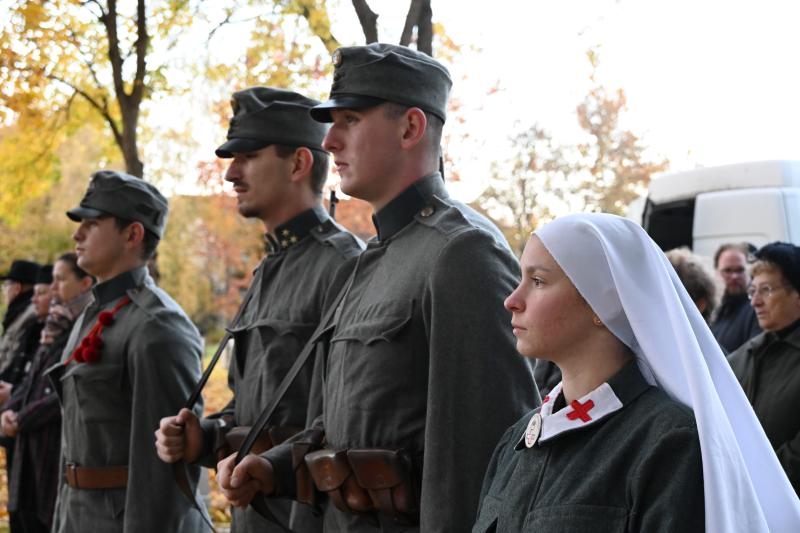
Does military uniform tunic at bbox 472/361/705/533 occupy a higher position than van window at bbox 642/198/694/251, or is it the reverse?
military uniform tunic at bbox 472/361/705/533

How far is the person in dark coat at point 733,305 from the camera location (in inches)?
276

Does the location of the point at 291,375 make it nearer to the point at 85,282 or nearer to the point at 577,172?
the point at 85,282

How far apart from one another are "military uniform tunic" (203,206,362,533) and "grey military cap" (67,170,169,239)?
40.1 inches

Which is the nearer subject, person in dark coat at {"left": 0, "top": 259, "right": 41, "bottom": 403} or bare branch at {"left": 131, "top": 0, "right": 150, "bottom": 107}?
person in dark coat at {"left": 0, "top": 259, "right": 41, "bottom": 403}

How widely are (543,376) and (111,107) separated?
19.8 ft

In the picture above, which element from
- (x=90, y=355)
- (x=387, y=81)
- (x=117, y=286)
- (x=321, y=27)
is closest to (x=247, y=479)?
(x=387, y=81)

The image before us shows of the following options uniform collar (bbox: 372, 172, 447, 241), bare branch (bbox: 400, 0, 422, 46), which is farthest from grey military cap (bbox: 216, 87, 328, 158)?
uniform collar (bbox: 372, 172, 447, 241)

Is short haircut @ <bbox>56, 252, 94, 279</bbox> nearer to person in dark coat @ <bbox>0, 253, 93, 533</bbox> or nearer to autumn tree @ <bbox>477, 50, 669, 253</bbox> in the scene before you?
person in dark coat @ <bbox>0, 253, 93, 533</bbox>

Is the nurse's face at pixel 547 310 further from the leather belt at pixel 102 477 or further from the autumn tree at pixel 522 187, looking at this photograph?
the autumn tree at pixel 522 187

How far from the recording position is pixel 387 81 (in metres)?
3.49

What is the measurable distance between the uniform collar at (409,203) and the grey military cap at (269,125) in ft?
3.47

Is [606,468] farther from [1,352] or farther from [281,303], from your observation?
[1,352]

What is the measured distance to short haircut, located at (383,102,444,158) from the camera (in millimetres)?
3488

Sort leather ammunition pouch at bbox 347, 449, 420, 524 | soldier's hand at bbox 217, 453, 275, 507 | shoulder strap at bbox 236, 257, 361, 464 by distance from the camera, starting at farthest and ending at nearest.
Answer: shoulder strap at bbox 236, 257, 361, 464, soldier's hand at bbox 217, 453, 275, 507, leather ammunition pouch at bbox 347, 449, 420, 524
